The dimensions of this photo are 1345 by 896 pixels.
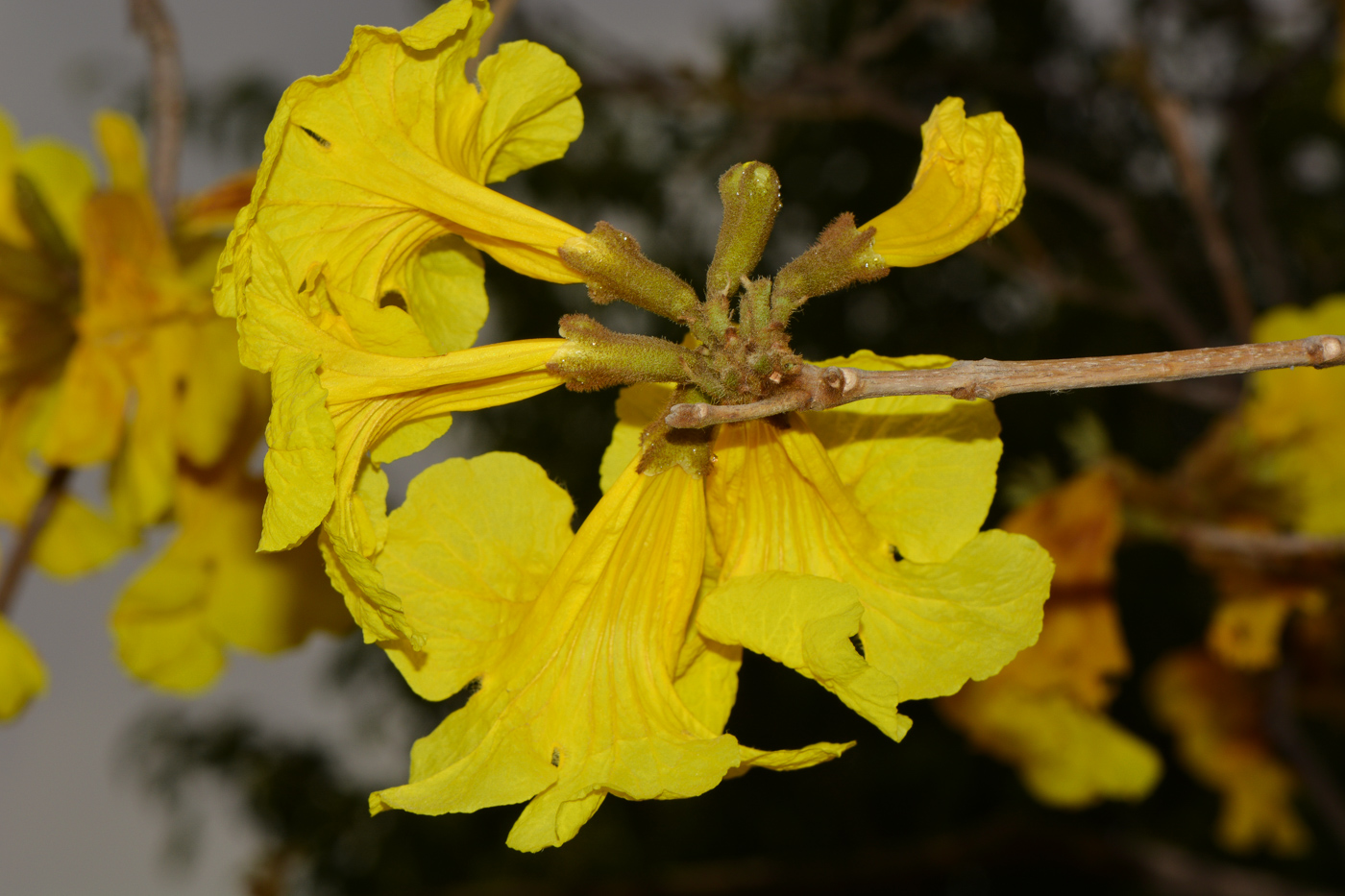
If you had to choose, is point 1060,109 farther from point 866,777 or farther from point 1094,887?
point 1094,887

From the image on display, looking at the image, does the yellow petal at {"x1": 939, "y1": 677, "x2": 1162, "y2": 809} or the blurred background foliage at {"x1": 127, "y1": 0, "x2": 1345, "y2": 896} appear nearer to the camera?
the yellow petal at {"x1": 939, "y1": 677, "x2": 1162, "y2": 809}

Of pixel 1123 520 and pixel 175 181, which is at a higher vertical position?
pixel 175 181

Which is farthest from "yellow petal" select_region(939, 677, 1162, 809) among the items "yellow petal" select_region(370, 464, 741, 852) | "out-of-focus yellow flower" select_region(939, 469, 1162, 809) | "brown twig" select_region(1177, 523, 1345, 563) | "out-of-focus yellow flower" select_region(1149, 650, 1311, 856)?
"yellow petal" select_region(370, 464, 741, 852)

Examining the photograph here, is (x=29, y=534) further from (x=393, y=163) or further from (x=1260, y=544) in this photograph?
(x=1260, y=544)

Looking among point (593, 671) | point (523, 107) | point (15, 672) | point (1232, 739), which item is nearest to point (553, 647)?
point (593, 671)

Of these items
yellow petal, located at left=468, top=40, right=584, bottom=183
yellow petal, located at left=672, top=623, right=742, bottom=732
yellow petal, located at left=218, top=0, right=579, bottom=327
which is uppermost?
yellow petal, located at left=468, top=40, right=584, bottom=183

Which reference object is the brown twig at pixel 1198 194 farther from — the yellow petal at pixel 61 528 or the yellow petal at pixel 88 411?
the yellow petal at pixel 61 528

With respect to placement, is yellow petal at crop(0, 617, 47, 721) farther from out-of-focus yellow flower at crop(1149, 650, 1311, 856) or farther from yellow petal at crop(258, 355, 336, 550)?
out-of-focus yellow flower at crop(1149, 650, 1311, 856)

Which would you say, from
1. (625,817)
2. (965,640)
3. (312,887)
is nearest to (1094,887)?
(625,817)
